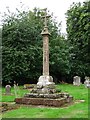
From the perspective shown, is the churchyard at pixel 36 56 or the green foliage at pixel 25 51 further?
the green foliage at pixel 25 51

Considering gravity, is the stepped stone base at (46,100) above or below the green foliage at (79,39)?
below

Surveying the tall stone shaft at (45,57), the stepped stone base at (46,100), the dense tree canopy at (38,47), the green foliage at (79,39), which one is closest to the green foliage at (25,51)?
the dense tree canopy at (38,47)

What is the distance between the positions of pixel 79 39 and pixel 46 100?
23282 mm

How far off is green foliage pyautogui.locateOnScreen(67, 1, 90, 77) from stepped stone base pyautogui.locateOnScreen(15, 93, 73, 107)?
64.1ft

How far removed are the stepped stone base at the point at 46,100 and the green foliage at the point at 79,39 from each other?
19.5 metres

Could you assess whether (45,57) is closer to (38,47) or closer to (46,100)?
(46,100)

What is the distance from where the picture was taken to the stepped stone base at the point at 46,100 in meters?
12.9

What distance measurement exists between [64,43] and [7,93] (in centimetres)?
1711

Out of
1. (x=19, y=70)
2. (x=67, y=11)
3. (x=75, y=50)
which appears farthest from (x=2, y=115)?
(x=67, y=11)

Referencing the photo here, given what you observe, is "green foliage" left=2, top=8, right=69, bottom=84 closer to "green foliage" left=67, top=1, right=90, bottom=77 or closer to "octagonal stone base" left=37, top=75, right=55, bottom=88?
"green foliage" left=67, top=1, right=90, bottom=77

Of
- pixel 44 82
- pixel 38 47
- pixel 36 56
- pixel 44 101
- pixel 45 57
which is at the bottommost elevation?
pixel 44 101

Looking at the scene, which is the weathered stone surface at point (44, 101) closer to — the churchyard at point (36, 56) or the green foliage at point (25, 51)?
the churchyard at point (36, 56)

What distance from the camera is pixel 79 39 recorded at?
3538 centimetres

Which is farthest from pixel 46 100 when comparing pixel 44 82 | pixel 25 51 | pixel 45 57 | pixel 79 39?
pixel 79 39
